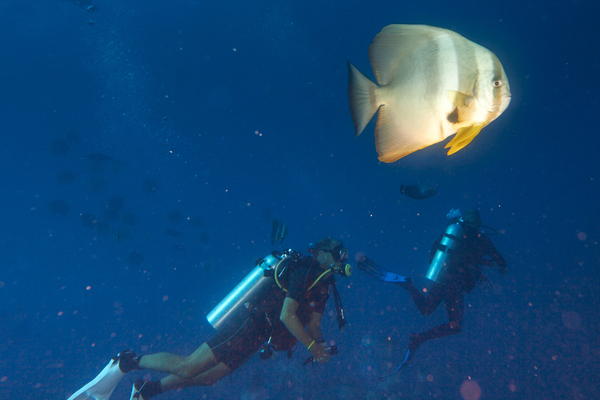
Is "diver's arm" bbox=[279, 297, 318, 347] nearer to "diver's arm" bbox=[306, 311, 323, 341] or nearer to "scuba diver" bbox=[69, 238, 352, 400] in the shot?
"scuba diver" bbox=[69, 238, 352, 400]

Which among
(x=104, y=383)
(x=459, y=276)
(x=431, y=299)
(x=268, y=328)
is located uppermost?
(x=104, y=383)

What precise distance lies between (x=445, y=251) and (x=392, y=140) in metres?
5.44

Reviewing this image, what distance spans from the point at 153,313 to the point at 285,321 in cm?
1464

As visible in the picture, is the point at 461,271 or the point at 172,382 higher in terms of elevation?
the point at 172,382

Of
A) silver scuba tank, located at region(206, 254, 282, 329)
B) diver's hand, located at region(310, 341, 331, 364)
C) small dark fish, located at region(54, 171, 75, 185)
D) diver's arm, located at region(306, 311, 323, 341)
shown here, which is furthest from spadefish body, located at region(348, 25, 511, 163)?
small dark fish, located at region(54, 171, 75, 185)

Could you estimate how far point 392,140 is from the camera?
1.17 meters

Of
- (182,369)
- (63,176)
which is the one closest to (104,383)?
(182,369)

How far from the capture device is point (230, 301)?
4641mm

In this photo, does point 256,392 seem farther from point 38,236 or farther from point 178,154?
point 38,236

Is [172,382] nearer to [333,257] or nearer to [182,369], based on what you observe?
[182,369]

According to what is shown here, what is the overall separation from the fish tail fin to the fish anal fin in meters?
0.07

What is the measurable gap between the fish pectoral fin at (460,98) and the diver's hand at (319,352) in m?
3.37

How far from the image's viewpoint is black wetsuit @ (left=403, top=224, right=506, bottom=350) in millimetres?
5367

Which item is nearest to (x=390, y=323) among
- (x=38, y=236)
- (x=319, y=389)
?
(x=319, y=389)
